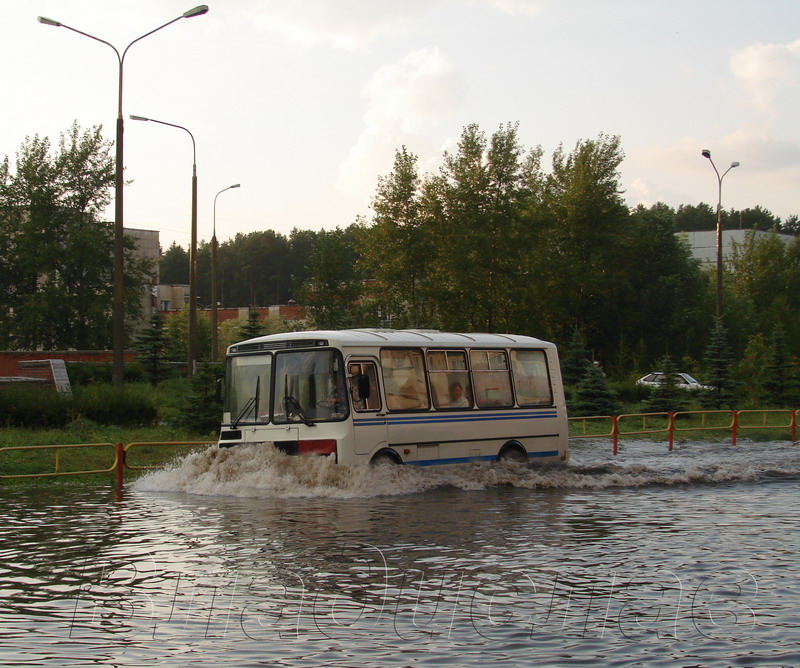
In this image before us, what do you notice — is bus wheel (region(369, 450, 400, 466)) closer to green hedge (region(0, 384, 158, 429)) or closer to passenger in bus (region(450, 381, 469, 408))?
passenger in bus (region(450, 381, 469, 408))

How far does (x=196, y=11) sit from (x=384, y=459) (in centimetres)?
1668

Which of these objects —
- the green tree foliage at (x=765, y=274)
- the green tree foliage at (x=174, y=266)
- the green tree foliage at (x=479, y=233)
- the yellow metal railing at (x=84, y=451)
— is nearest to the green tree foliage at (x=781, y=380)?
the green tree foliage at (x=479, y=233)

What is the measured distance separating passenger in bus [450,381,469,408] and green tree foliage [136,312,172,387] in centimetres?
2908

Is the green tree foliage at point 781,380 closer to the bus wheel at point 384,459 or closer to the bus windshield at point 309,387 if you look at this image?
the bus wheel at point 384,459

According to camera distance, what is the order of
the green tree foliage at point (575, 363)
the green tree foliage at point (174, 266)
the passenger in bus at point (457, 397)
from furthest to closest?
1. the green tree foliage at point (174, 266)
2. the green tree foliage at point (575, 363)
3. the passenger in bus at point (457, 397)

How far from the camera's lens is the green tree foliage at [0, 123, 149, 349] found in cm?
6009

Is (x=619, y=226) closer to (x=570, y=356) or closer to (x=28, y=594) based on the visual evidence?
(x=570, y=356)

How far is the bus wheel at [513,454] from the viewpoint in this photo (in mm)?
21133

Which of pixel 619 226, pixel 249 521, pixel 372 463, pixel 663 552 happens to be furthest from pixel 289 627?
pixel 619 226

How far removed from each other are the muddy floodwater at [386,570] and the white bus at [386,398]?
0.45m

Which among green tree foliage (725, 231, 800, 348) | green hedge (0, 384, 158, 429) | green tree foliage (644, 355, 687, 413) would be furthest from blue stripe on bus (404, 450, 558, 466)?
green tree foliage (725, 231, 800, 348)

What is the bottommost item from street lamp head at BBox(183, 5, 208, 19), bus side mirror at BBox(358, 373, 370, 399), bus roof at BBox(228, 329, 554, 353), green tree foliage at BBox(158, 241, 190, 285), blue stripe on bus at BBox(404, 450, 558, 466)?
blue stripe on bus at BBox(404, 450, 558, 466)

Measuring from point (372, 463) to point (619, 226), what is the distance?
57.6 m

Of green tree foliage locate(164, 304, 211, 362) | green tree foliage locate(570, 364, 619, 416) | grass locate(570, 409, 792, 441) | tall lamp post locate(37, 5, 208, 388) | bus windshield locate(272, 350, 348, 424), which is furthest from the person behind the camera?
green tree foliage locate(164, 304, 211, 362)
